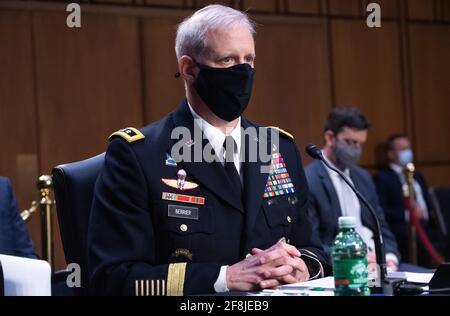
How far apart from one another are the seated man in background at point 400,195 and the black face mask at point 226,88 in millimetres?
4670

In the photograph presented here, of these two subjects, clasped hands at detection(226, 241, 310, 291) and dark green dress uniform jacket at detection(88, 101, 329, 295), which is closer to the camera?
clasped hands at detection(226, 241, 310, 291)

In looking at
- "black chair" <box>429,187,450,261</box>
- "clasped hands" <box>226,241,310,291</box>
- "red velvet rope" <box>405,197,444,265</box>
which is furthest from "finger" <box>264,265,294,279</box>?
"red velvet rope" <box>405,197,444,265</box>

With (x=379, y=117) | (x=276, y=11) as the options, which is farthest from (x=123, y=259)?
(x=379, y=117)

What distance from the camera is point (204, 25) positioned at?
9.20ft

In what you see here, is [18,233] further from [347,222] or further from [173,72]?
[173,72]

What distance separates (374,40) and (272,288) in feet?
19.2

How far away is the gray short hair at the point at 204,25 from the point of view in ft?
9.12

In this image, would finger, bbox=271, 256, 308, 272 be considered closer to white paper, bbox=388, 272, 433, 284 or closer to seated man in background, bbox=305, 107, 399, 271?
white paper, bbox=388, 272, 433, 284

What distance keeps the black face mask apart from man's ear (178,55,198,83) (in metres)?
0.04

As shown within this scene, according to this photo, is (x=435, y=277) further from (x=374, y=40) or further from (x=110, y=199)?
(x=374, y=40)

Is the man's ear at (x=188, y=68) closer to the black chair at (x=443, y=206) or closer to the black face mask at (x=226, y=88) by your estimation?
the black face mask at (x=226, y=88)

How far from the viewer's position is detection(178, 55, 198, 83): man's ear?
289 centimetres

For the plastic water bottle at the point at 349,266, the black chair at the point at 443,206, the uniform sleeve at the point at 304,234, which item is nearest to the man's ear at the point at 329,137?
the black chair at the point at 443,206

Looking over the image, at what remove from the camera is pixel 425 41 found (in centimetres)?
821
